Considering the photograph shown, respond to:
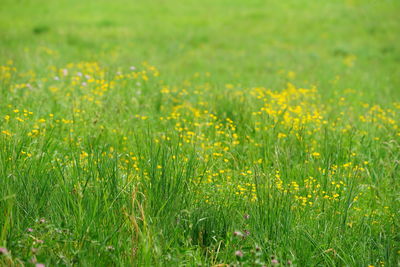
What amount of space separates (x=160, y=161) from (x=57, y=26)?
38.2 ft

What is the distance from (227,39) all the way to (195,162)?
10.6m

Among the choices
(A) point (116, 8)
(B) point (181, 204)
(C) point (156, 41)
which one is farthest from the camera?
(A) point (116, 8)

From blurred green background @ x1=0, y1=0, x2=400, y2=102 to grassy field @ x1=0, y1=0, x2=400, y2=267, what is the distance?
0.42 ft

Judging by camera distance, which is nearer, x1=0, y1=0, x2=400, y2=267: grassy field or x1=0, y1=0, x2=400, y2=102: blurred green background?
x1=0, y1=0, x2=400, y2=267: grassy field

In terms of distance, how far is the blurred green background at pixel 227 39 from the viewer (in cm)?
918

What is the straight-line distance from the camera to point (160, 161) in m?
3.52

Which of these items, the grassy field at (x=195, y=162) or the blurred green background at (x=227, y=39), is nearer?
the grassy field at (x=195, y=162)

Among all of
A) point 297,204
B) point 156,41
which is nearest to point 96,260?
point 297,204

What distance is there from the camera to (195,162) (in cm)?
366

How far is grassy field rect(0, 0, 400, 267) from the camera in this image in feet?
9.38

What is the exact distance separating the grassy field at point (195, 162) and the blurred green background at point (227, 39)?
128 millimetres

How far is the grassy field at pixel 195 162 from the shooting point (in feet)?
9.38

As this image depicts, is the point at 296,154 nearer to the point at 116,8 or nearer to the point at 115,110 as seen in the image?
the point at 115,110

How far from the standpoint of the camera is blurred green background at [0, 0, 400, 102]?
30.1 feet
